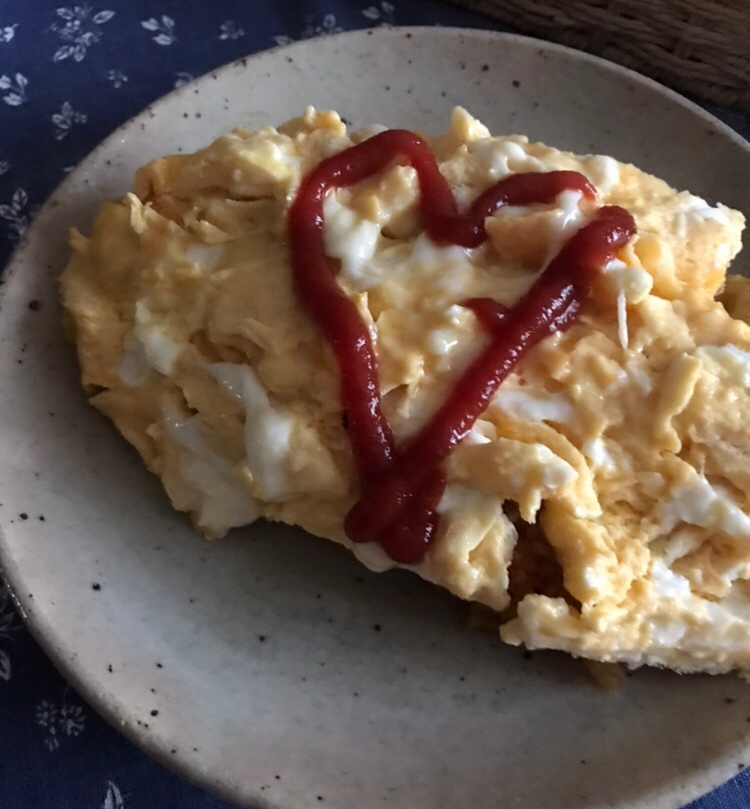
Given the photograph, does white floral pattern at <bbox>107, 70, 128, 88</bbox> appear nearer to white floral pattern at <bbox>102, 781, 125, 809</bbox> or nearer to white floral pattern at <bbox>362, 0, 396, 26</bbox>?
white floral pattern at <bbox>362, 0, 396, 26</bbox>

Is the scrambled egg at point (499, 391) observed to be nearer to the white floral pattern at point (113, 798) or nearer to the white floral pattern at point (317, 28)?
the white floral pattern at point (113, 798)

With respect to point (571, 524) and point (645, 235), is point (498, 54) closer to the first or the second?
point (645, 235)

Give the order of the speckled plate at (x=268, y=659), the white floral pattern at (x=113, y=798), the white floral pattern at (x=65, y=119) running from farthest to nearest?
the white floral pattern at (x=65, y=119) → the white floral pattern at (x=113, y=798) → the speckled plate at (x=268, y=659)

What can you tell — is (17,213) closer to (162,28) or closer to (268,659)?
(162,28)

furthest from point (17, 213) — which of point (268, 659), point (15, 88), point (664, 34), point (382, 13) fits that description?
point (664, 34)

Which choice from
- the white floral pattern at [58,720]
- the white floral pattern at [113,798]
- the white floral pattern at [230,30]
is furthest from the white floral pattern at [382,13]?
the white floral pattern at [113,798]

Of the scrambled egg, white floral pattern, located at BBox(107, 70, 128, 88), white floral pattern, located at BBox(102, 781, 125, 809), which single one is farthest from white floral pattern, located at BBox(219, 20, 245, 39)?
white floral pattern, located at BBox(102, 781, 125, 809)
